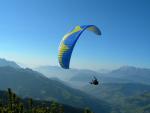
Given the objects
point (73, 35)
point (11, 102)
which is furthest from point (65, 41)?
point (11, 102)

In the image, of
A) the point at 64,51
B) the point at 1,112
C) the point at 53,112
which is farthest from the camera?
the point at 53,112

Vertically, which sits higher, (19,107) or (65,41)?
(65,41)

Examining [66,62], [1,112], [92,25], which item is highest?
[92,25]

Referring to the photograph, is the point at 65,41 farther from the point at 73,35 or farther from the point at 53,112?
the point at 53,112

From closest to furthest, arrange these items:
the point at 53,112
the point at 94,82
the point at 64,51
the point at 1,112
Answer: the point at 94,82 < the point at 64,51 < the point at 1,112 < the point at 53,112

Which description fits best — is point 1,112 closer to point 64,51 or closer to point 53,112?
point 64,51

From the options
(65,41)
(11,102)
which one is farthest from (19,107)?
(65,41)

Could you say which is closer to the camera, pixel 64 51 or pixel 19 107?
pixel 64 51

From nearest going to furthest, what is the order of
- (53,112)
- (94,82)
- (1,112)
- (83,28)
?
(94,82) → (83,28) → (1,112) → (53,112)

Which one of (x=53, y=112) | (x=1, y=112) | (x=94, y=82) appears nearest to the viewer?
(x=94, y=82)
